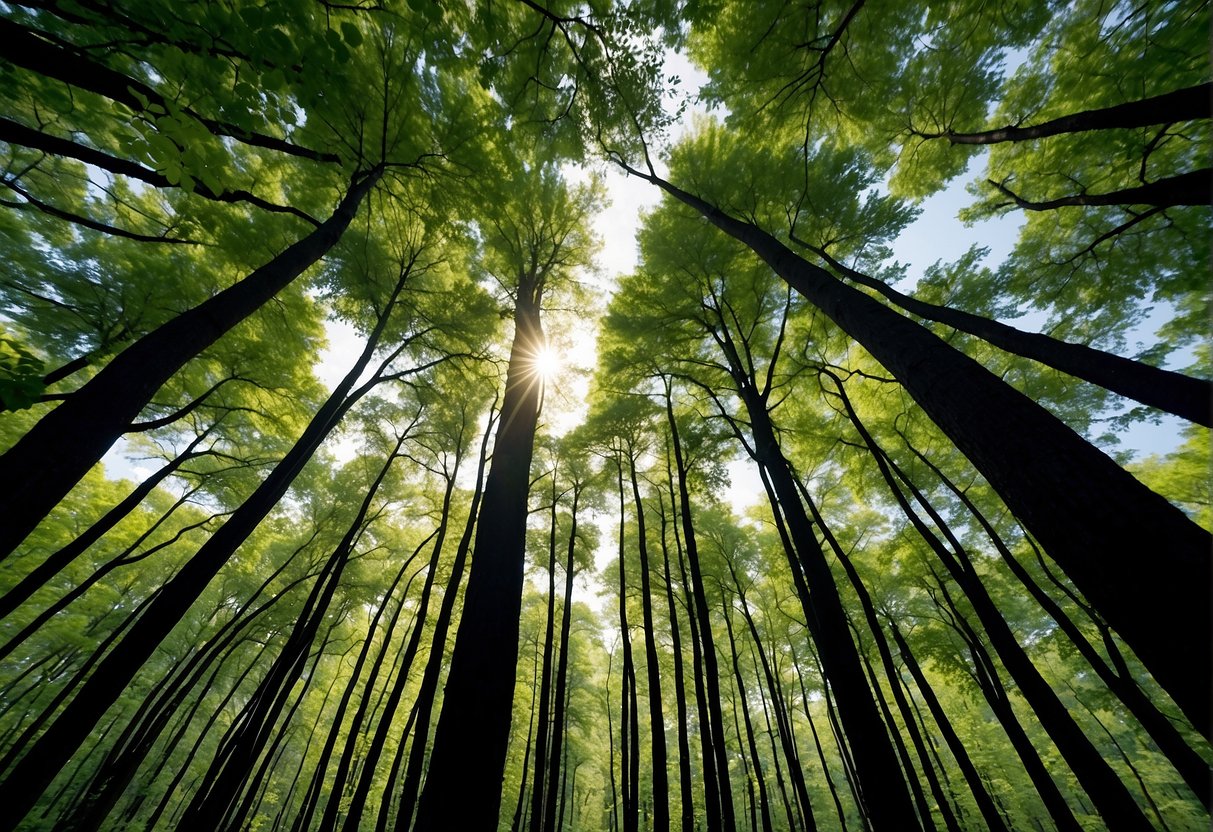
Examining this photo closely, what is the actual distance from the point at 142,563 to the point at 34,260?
14606mm

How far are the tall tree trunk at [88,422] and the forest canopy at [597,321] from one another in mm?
20

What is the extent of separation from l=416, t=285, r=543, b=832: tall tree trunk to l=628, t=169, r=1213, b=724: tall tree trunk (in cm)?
278

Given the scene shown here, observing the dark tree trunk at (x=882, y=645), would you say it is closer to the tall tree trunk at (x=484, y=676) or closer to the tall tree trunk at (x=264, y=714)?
the tall tree trunk at (x=484, y=676)

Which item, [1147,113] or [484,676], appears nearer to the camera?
[484,676]

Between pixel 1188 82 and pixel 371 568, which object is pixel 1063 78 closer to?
pixel 1188 82

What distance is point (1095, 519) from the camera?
148cm

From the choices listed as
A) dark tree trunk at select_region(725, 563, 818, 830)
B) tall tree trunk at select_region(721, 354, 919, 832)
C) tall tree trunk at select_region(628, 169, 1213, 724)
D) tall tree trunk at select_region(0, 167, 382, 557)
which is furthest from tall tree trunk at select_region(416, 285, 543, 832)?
dark tree trunk at select_region(725, 563, 818, 830)

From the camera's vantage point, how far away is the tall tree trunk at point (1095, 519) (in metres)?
1.26

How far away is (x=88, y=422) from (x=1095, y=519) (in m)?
4.74

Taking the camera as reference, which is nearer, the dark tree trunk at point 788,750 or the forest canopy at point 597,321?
the forest canopy at point 597,321

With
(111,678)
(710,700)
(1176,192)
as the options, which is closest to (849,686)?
(710,700)

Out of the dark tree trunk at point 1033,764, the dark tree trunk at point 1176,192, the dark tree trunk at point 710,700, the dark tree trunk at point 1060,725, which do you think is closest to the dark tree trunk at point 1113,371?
the dark tree trunk at point 1176,192

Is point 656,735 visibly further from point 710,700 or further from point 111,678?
point 111,678

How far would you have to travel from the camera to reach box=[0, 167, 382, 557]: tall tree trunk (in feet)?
6.59
